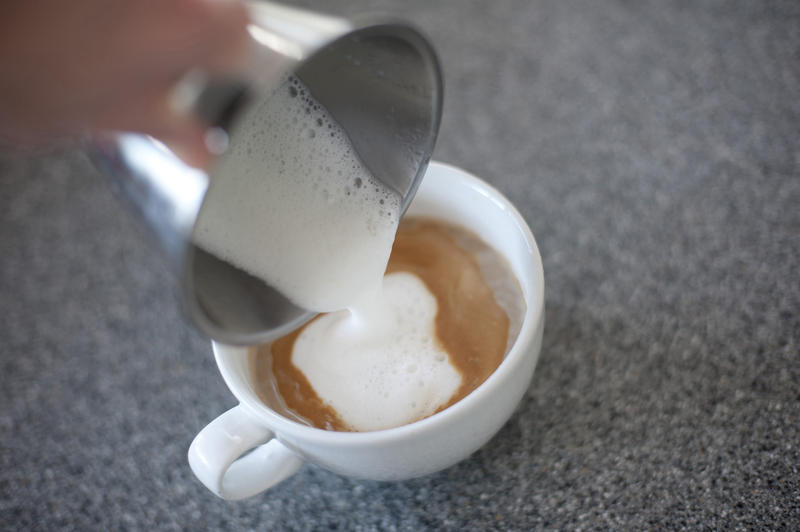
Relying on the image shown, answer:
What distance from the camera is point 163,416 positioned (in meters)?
0.70

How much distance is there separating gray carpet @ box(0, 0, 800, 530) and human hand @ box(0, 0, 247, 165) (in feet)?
1.22

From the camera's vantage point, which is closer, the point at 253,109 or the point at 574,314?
the point at 253,109

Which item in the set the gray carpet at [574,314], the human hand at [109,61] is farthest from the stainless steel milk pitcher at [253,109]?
the gray carpet at [574,314]

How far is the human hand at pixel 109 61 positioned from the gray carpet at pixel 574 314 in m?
0.37

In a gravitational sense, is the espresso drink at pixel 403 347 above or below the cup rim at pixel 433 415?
below

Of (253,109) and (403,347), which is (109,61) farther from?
(403,347)

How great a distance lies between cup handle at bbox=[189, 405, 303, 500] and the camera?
0.52 meters

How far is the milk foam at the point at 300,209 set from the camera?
0.55 m

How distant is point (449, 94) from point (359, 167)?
1.26ft

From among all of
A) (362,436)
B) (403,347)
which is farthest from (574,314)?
(362,436)

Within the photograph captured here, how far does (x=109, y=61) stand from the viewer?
36 cm

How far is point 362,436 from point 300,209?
0.64ft

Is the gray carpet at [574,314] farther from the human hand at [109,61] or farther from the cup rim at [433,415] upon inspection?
the human hand at [109,61]

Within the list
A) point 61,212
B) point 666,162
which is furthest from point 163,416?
point 666,162
